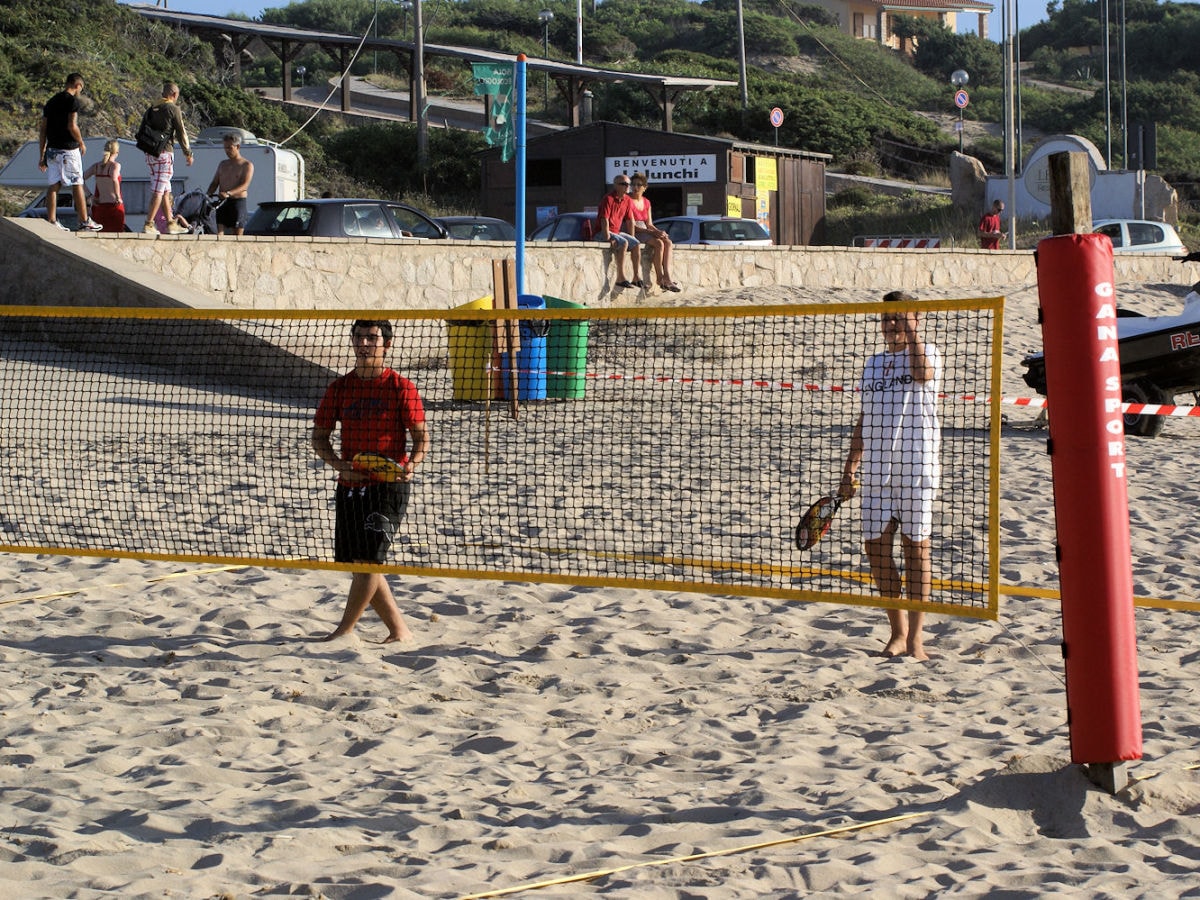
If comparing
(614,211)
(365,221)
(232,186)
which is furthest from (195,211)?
(614,211)

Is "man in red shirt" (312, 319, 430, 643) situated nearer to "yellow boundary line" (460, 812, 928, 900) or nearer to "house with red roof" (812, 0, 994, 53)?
"yellow boundary line" (460, 812, 928, 900)

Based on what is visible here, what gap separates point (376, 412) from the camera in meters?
6.46

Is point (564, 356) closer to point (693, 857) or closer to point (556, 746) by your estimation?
point (556, 746)

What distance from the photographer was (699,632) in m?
6.73

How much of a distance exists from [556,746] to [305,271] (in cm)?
1156

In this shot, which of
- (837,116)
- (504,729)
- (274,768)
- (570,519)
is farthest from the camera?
(837,116)

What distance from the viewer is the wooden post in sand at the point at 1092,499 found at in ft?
14.3

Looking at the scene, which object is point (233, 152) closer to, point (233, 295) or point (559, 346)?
point (233, 295)

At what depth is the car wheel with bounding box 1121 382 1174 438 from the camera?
12445 mm

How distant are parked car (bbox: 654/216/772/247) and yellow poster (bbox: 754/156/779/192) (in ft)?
34.3

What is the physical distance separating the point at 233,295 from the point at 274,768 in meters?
11.4

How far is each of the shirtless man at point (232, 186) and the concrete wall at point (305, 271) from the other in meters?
0.89

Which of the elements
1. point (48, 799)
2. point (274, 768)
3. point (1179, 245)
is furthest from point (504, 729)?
point (1179, 245)

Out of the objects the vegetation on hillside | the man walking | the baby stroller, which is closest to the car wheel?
the man walking
